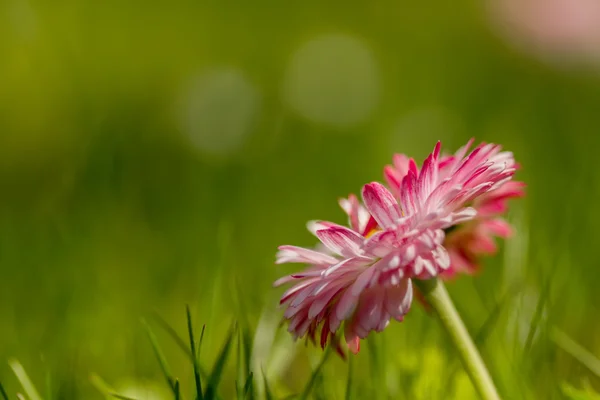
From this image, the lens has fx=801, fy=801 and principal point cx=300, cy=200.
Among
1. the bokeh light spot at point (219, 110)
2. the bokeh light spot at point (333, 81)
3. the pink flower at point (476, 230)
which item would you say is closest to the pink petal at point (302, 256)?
the pink flower at point (476, 230)

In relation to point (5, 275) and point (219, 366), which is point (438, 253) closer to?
point (219, 366)

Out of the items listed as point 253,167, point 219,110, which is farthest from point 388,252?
point 219,110

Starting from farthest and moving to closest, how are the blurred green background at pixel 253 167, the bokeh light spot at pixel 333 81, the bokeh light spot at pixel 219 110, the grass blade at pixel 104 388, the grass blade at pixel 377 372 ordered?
the bokeh light spot at pixel 333 81 < the bokeh light spot at pixel 219 110 < the blurred green background at pixel 253 167 < the grass blade at pixel 377 372 < the grass blade at pixel 104 388

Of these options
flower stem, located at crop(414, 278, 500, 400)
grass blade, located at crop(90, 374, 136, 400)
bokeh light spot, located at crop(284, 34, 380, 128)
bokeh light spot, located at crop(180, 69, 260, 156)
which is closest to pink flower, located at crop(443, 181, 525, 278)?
flower stem, located at crop(414, 278, 500, 400)

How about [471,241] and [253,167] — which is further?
[253,167]

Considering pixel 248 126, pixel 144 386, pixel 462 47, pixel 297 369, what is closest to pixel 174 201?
pixel 248 126

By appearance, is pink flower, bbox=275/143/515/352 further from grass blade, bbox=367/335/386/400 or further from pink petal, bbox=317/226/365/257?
grass blade, bbox=367/335/386/400

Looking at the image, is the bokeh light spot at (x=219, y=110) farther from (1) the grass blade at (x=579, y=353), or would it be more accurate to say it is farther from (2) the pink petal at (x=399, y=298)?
(2) the pink petal at (x=399, y=298)

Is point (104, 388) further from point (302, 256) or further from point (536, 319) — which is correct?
point (536, 319)
